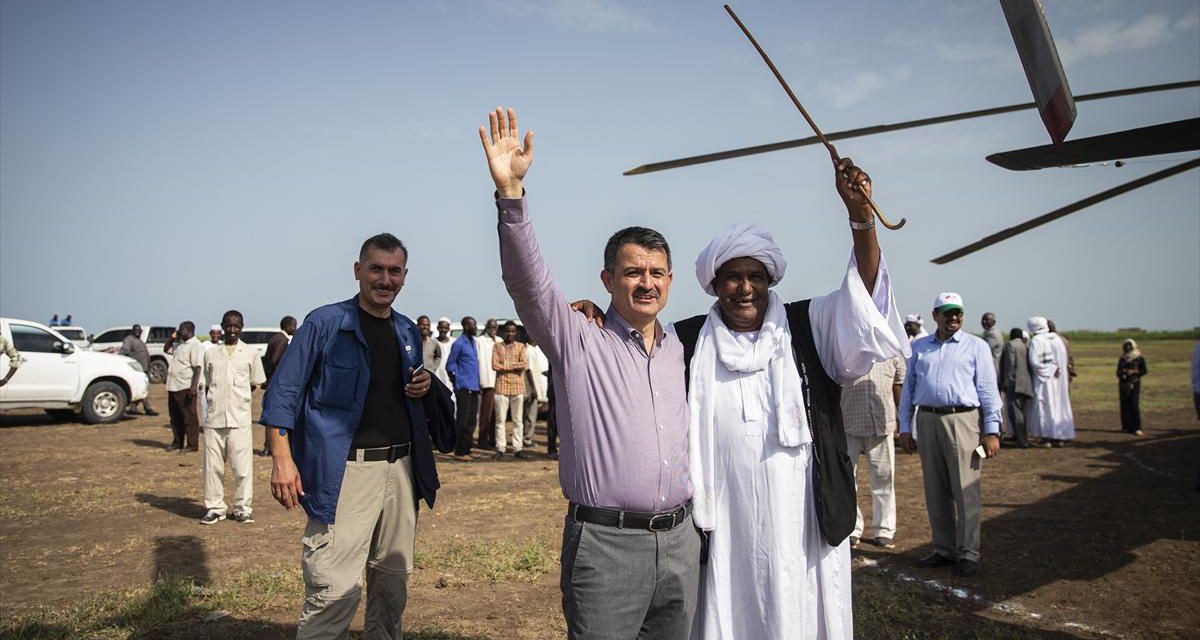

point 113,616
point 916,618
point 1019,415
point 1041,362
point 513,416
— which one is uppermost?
point 1041,362

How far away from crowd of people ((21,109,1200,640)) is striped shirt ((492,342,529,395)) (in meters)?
7.72

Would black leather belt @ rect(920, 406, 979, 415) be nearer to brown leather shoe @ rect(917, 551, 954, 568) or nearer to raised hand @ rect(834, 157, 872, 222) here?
brown leather shoe @ rect(917, 551, 954, 568)

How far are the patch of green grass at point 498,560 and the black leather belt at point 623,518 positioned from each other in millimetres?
3189

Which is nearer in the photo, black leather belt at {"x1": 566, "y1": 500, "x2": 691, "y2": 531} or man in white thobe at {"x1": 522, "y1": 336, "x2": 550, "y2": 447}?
black leather belt at {"x1": 566, "y1": 500, "x2": 691, "y2": 531}

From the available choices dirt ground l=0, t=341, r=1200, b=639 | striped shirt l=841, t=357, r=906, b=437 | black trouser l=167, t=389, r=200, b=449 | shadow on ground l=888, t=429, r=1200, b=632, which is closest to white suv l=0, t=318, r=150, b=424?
dirt ground l=0, t=341, r=1200, b=639

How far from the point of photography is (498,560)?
582 centimetres

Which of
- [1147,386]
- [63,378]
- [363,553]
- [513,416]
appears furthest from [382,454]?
[1147,386]

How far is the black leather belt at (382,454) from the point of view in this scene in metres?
3.44

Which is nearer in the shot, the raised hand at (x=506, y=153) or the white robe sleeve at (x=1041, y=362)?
the raised hand at (x=506, y=153)

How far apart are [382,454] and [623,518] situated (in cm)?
152

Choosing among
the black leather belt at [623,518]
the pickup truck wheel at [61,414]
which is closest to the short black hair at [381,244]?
the black leather belt at [623,518]

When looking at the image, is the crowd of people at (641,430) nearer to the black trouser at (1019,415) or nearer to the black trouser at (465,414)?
the black trouser at (465,414)

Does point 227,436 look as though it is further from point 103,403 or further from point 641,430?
point 103,403

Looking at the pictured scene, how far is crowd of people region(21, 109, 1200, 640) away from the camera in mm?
2449
